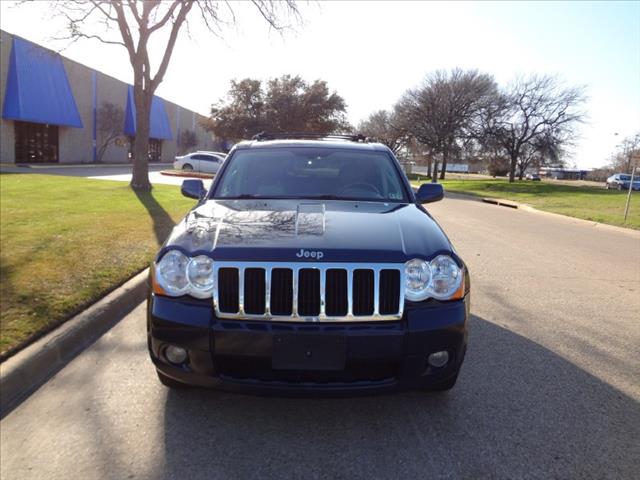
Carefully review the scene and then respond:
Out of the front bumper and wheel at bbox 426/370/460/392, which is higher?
the front bumper

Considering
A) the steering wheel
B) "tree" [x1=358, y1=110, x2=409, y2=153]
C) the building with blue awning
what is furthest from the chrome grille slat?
"tree" [x1=358, y1=110, x2=409, y2=153]

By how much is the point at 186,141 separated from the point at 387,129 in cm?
2556

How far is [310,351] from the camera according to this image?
254 cm

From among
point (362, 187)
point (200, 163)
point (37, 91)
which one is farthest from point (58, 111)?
point (362, 187)

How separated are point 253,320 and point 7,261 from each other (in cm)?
442

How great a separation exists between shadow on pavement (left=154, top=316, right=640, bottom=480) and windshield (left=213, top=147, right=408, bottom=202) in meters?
1.62

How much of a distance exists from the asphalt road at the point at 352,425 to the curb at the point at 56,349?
3.9 inches

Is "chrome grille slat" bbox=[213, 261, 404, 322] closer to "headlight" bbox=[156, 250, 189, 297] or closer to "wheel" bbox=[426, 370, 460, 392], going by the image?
"headlight" bbox=[156, 250, 189, 297]

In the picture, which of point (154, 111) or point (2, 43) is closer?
point (2, 43)

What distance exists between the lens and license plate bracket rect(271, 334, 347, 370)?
2537 millimetres

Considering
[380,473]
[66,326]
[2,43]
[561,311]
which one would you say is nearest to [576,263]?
[561,311]

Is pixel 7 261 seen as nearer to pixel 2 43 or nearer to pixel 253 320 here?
pixel 253 320

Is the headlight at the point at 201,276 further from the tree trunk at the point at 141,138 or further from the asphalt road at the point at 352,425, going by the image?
the tree trunk at the point at 141,138

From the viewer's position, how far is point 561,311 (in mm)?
5422
